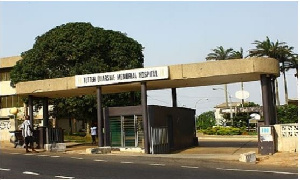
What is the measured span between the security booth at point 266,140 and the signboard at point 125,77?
194 inches

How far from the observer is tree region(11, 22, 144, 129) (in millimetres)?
35656

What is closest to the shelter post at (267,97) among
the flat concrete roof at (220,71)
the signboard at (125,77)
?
the flat concrete roof at (220,71)

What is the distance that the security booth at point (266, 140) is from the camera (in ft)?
64.3

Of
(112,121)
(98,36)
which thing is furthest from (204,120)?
(112,121)

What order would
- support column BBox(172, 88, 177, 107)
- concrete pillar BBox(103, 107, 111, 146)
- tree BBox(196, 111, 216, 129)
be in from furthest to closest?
tree BBox(196, 111, 216, 129), support column BBox(172, 88, 177, 107), concrete pillar BBox(103, 107, 111, 146)

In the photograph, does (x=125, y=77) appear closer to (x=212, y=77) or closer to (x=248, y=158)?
(x=212, y=77)

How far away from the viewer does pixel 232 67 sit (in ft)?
65.7

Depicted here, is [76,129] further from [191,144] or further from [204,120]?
[191,144]

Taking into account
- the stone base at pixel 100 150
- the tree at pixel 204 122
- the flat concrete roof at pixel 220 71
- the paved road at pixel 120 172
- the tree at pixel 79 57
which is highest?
the tree at pixel 79 57

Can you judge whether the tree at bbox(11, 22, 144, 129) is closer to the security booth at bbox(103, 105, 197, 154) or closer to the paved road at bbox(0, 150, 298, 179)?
the security booth at bbox(103, 105, 197, 154)


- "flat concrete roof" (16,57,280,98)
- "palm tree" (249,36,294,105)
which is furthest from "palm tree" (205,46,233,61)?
Answer: "flat concrete roof" (16,57,280,98)

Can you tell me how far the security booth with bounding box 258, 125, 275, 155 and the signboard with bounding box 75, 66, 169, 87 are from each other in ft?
16.1

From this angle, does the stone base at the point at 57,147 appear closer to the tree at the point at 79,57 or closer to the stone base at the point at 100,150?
the stone base at the point at 100,150

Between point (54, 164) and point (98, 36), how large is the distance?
2275 centimetres
